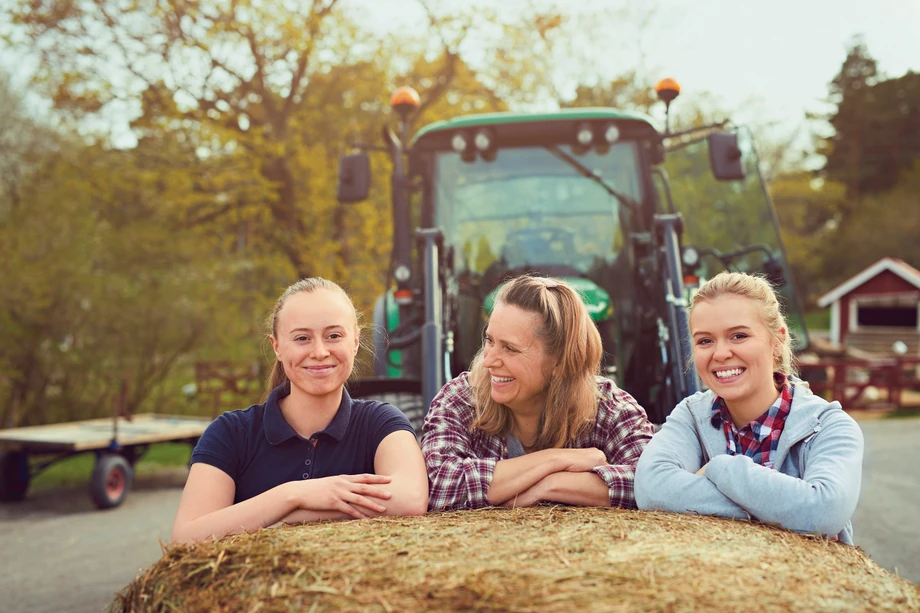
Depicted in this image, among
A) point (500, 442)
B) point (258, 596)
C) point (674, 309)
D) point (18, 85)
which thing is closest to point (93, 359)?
point (18, 85)

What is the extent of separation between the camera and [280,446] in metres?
2.71

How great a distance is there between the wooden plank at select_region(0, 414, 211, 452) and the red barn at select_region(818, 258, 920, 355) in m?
24.5

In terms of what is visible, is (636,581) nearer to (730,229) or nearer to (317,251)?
(730,229)

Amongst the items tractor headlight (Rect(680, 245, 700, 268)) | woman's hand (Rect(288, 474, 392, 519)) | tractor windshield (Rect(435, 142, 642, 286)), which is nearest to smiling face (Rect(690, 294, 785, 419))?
woman's hand (Rect(288, 474, 392, 519))

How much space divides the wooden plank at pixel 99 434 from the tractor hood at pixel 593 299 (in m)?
3.51

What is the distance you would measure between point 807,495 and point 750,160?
4.38 metres

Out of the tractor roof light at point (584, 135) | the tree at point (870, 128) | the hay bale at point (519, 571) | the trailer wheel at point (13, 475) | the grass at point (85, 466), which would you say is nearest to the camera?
the hay bale at point (519, 571)

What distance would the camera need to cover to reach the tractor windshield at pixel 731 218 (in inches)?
245

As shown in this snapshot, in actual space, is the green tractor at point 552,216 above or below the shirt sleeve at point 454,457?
above

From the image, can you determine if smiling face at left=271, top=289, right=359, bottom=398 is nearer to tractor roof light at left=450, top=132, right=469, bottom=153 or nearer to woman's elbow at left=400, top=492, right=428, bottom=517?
woman's elbow at left=400, top=492, right=428, bottom=517

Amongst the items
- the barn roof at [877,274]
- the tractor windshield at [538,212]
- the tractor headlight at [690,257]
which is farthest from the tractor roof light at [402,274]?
the barn roof at [877,274]

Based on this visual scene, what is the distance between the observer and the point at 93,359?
11.1m

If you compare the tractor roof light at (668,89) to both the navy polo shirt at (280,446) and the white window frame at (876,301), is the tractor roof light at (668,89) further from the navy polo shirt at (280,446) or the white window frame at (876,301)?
the white window frame at (876,301)

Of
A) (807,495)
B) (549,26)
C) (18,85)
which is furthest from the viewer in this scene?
(549,26)
